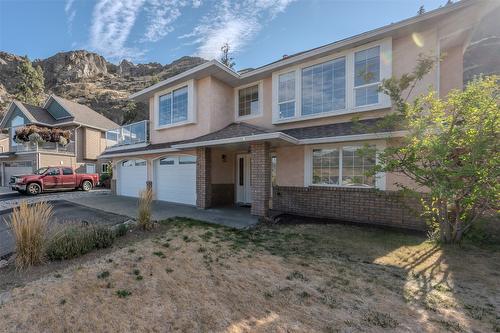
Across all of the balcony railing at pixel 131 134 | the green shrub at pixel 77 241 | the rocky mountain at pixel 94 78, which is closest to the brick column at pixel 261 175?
the green shrub at pixel 77 241

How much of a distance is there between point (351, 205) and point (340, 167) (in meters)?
1.40

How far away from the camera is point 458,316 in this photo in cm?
294

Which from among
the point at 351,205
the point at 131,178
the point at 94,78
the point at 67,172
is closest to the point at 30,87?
the point at 94,78

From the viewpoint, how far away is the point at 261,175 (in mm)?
8047

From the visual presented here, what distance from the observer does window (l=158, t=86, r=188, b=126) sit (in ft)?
37.0

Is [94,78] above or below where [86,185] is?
above

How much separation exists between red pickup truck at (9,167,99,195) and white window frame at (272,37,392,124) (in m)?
16.0

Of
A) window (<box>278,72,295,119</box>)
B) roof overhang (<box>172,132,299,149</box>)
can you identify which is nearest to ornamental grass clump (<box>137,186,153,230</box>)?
roof overhang (<box>172,132,299,149</box>)

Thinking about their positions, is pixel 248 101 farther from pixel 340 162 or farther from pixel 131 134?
pixel 131 134

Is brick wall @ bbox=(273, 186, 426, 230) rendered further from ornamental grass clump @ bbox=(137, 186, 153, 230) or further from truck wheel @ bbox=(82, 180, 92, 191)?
truck wheel @ bbox=(82, 180, 92, 191)

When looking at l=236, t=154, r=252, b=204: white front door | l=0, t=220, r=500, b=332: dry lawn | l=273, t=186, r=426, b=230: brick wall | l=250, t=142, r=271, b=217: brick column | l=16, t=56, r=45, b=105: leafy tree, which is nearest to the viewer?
l=0, t=220, r=500, b=332: dry lawn

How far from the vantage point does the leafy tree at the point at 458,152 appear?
15.0 feet

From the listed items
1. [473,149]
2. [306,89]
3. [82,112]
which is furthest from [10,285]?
[82,112]

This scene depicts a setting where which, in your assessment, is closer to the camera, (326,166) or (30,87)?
(326,166)
